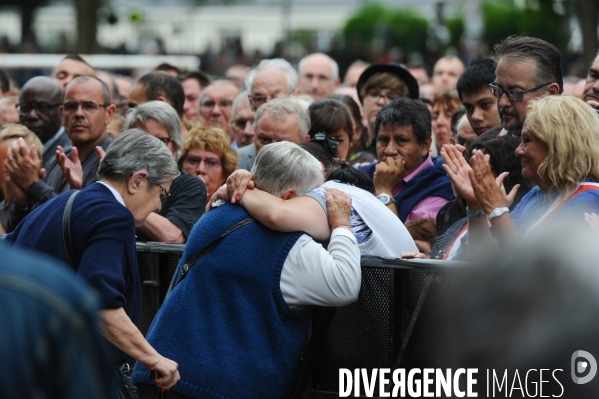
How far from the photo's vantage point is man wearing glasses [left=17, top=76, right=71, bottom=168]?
27.9 feet

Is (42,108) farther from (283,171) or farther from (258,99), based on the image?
(283,171)

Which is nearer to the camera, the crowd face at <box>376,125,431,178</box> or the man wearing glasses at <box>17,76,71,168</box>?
the crowd face at <box>376,125,431,178</box>

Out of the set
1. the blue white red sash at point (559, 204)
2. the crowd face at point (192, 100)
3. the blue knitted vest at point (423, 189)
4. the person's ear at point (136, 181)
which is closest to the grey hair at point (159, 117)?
the blue knitted vest at point (423, 189)

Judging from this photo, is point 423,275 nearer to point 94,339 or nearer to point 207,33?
point 94,339

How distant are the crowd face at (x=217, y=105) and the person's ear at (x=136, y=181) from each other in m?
5.01

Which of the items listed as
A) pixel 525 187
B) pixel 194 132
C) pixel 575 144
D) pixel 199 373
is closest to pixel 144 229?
pixel 194 132

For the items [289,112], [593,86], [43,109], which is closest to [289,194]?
[289,112]

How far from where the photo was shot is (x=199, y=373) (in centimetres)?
440

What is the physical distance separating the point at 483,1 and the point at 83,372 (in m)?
49.7

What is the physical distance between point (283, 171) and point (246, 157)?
3113 mm

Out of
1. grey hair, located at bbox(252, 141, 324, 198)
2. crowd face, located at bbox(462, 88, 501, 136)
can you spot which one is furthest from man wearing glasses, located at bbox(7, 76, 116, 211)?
crowd face, located at bbox(462, 88, 501, 136)

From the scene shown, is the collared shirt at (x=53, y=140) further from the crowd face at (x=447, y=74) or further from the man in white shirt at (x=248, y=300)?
the crowd face at (x=447, y=74)

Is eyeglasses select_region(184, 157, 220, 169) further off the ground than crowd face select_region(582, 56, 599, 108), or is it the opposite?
crowd face select_region(582, 56, 599, 108)

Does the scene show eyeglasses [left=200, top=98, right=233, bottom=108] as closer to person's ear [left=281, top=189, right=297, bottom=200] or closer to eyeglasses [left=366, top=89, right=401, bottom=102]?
eyeglasses [left=366, top=89, right=401, bottom=102]
